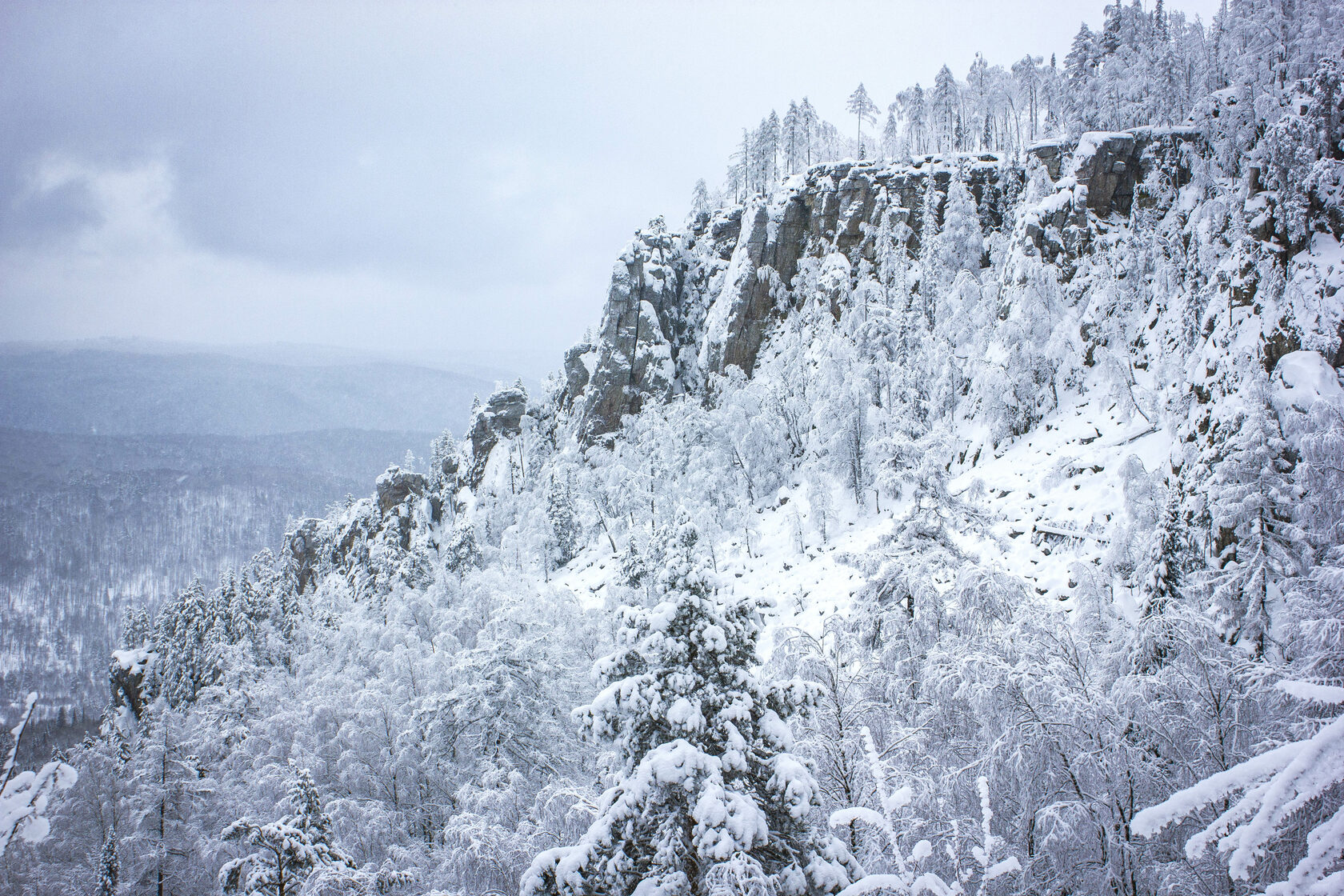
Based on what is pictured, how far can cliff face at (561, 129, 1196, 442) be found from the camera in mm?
48344

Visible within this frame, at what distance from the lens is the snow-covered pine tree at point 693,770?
25.5 ft

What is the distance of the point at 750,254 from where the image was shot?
65625 mm

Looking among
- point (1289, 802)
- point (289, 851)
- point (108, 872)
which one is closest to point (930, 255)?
point (289, 851)

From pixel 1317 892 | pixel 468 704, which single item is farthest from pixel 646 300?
pixel 1317 892

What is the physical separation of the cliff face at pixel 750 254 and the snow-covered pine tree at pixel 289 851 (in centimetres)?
4880

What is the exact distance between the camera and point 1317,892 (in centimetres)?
200

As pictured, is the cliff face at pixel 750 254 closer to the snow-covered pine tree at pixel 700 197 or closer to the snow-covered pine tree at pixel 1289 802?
the snow-covered pine tree at pixel 700 197

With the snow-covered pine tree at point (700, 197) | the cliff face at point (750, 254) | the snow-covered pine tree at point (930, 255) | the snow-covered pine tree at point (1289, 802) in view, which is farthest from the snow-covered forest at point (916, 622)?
the snow-covered pine tree at point (700, 197)

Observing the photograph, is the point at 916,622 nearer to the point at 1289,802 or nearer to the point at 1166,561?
the point at 1166,561

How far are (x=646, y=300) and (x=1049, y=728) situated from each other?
209ft

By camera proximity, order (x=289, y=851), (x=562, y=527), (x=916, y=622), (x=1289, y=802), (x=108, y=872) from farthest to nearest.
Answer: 1. (x=562, y=527)
2. (x=108, y=872)
3. (x=916, y=622)
4. (x=289, y=851)
5. (x=1289, y=802)

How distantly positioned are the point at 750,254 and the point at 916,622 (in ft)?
180

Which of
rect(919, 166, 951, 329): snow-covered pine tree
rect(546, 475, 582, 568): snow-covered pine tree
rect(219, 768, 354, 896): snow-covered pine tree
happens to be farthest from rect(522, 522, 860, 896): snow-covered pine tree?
rect(546, 475, 582, 568): snow-covered pine tree

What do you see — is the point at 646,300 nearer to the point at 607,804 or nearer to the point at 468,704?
the point at 468,704
